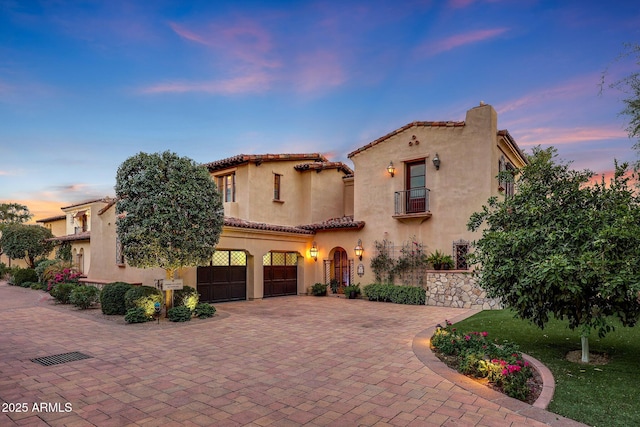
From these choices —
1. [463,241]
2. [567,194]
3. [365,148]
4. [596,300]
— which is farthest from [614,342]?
[365,148]

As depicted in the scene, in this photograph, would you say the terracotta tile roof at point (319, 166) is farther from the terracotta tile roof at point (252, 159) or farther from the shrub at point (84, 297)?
the shrub at point (84, 297)

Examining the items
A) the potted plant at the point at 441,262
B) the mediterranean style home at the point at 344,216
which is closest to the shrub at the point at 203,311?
the mediterranean style home at the point at 344,216

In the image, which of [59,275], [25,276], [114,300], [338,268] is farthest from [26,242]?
[338,268]

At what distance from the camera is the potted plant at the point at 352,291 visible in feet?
52.3

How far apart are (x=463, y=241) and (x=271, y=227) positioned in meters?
8.20

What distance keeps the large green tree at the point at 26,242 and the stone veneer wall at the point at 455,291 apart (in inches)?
970

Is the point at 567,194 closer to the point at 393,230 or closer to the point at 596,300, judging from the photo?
the point at 596,300

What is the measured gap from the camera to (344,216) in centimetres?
1991

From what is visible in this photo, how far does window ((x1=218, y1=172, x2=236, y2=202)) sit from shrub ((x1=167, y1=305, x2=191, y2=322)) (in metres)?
8.41

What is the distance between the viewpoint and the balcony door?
1523 centimetres

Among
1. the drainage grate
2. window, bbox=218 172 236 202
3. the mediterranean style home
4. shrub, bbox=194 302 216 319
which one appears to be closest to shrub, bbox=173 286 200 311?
shrub, bbox=194 302 216 319

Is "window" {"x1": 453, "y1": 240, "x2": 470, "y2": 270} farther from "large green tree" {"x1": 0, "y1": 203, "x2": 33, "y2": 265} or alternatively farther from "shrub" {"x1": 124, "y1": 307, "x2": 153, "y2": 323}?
"large green tree" {"x1": 0, "y1": 203, "x2": 33, "y2": 265}

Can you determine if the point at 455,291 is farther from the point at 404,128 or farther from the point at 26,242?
the point at 26,242

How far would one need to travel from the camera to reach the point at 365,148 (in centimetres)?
1678
